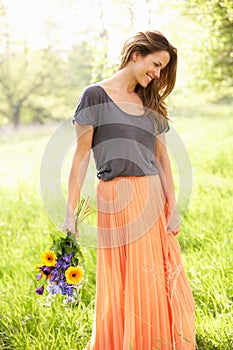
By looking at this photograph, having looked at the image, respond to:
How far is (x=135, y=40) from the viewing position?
2275 millimetres

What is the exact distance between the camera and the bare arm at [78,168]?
2275 mm

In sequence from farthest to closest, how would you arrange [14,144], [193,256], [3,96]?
[3,96] → [14,144] → [193,256]

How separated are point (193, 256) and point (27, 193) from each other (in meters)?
3.10

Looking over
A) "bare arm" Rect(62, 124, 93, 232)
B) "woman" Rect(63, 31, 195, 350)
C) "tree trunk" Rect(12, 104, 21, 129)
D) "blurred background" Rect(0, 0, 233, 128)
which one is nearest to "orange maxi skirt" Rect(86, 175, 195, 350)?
"woman" Rect(63, 31, 195, 350)

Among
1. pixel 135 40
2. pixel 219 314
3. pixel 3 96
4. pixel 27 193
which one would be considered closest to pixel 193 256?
pixel 219 314

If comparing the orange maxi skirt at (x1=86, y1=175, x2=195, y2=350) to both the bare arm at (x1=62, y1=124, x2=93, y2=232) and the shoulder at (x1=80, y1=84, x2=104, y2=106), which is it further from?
the shoulder at (x1=80, y1=84, x2=104, y2=106)

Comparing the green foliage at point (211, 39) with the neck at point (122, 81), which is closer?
the neck at point (122, 81)

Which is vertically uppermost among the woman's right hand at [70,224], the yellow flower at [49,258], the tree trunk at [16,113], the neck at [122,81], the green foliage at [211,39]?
the tree trunk at [16,113]

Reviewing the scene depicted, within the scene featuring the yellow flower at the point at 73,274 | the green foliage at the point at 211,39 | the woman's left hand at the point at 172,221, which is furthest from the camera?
the green foliage at the point at 211,39

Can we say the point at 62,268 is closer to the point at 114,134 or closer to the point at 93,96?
the point at 114,134

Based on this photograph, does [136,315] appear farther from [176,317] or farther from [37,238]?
[37,238]

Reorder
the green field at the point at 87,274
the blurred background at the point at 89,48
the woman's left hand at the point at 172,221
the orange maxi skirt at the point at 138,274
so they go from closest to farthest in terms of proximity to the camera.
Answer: the orange maxi skirt at the point at 138,274 → the woman's left hand at the point at 172,221 → the green field at the point at 87,274 → the blurred background at the point at 89,48

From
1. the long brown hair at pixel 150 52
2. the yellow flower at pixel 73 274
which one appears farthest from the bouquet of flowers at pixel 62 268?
the long brown hair at pixel 150 52

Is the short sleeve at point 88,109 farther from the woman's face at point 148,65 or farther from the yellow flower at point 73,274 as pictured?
the yellow flower at point 73,274
